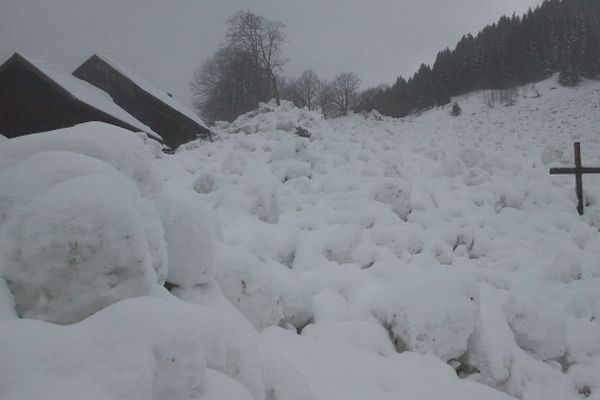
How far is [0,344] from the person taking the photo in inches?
44.0

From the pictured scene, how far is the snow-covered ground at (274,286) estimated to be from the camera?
133 cm

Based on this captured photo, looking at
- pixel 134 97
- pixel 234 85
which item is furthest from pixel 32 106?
pixel 234 85

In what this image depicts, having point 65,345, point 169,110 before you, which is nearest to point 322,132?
point 169,110

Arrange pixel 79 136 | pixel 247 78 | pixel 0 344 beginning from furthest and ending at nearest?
pixel 247 78, pixel 79 136, pixel 0 344

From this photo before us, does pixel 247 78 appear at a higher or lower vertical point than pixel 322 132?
higher

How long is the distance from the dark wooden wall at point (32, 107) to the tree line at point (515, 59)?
33296 millimetres

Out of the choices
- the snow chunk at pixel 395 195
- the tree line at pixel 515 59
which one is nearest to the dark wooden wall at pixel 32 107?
the snow chunk at pixel 395 195

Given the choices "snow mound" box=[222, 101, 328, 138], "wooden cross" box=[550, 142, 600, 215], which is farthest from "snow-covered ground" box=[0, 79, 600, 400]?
"snow mound" box=[222, 101, 328, 138]

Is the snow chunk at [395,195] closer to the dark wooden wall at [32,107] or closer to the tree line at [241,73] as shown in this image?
the dark wooden wall at [32,107]

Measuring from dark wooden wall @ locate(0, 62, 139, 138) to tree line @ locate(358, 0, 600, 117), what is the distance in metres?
33.3

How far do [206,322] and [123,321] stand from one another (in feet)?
1.56

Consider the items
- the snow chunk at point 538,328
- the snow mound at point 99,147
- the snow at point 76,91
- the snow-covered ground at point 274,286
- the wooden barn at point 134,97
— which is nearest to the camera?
the snow-covered ground at point 274,286

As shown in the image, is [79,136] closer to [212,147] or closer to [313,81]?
[212,147]

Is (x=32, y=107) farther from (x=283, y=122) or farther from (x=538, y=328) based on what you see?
(x=538, y=328)
